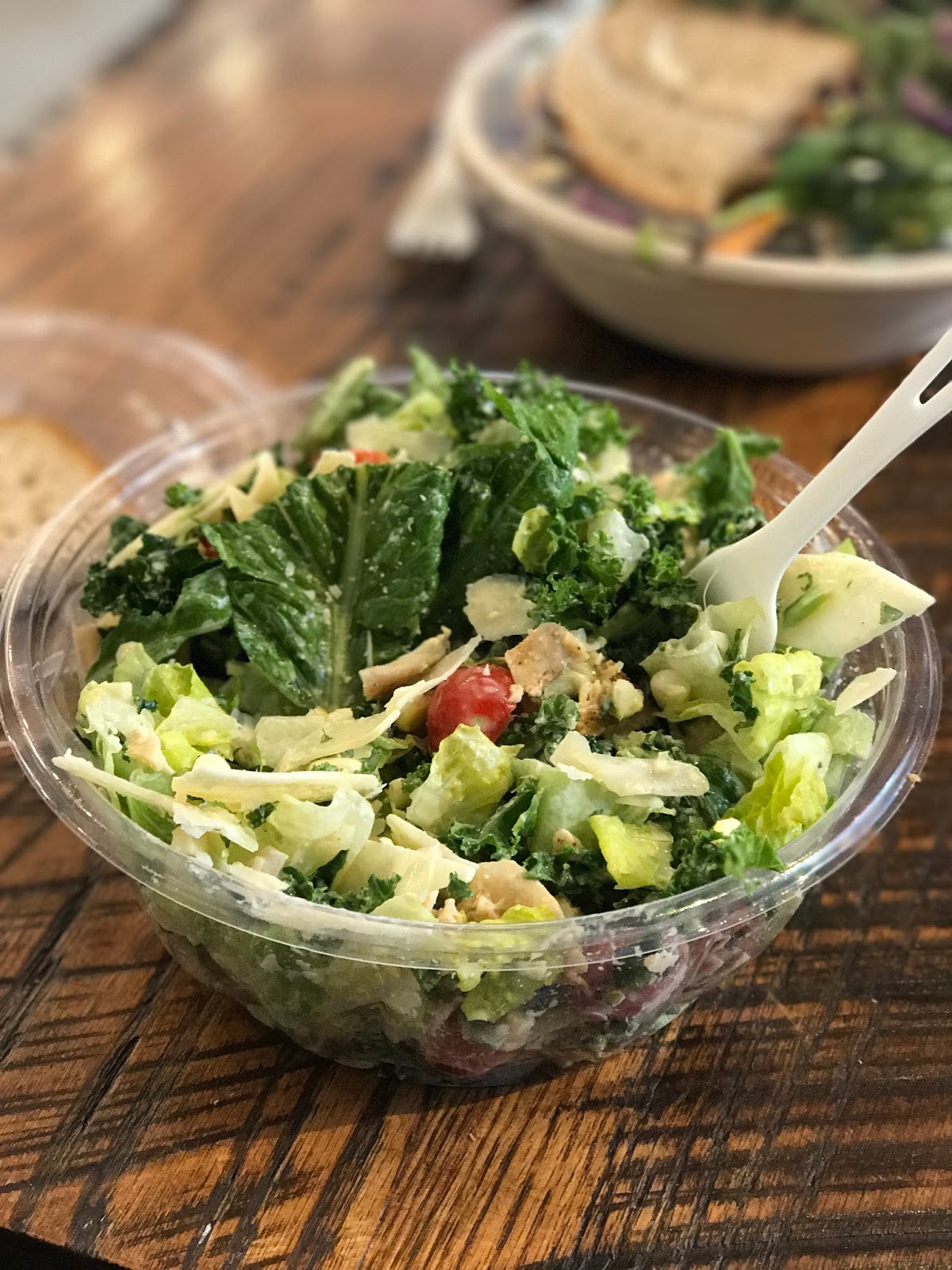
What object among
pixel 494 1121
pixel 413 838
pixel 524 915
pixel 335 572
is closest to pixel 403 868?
pixel 413 838

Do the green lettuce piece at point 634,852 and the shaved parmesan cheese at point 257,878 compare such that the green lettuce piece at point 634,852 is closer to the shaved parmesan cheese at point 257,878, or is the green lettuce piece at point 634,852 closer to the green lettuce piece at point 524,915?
the green lettuce piece at point 524,915

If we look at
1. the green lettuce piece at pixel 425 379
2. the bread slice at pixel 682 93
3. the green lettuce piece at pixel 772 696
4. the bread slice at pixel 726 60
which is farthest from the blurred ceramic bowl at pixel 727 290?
the green lettuce piece at pixel 772 696

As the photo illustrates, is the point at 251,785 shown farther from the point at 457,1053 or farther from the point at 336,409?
the point at 336,409

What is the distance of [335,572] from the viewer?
64.4 inches

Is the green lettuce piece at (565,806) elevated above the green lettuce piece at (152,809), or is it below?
below

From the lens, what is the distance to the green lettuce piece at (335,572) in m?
1.56

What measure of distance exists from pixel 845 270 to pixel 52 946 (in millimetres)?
2013

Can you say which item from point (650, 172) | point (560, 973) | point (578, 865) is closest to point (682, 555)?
point (578, 865)

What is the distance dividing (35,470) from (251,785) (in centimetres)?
153

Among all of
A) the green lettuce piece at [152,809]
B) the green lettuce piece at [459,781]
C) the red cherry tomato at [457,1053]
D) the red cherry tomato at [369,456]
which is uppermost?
the green lettuce piece at [152,809]

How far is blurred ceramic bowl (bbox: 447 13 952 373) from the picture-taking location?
2461 mm

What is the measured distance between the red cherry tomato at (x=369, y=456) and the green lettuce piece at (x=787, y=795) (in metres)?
0.72

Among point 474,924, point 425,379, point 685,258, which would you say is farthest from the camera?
point 685,258

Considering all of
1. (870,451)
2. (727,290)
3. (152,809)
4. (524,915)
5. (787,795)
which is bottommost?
(727,290)
